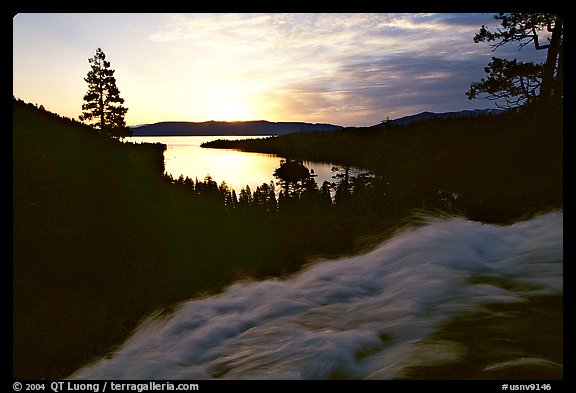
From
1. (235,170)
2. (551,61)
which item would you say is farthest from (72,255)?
(235,170)

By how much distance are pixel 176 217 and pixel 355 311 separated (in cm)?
1548

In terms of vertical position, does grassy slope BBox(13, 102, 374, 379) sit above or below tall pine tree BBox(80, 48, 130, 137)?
below

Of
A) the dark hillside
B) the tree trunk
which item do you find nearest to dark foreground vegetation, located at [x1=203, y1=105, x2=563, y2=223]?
the tree trunk

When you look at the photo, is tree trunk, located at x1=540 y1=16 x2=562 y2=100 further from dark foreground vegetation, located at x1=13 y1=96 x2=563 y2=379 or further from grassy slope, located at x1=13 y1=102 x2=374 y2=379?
grassy slope, located at x1=13 y1=102 x2=374 y2=379

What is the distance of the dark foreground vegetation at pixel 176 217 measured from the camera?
9.38 metres

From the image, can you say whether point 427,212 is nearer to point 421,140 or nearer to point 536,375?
point 536,375

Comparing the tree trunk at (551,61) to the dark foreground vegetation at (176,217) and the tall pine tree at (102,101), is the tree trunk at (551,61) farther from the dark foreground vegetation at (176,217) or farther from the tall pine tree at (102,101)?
the tall pine tree at (102,101)

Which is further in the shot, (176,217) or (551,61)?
(176,217)

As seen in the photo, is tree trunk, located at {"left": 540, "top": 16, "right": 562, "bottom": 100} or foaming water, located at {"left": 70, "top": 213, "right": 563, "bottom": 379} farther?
tree trunk, located at {"left": 540, "top": 16, "right": 562, "bottom": 100}

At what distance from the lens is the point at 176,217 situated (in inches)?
765

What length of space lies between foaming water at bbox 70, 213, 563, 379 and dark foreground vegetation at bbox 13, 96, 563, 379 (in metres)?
1.48

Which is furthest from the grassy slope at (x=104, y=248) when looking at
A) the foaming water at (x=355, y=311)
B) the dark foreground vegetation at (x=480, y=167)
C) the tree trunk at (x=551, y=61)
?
the tree trunk at (x=551, y=61)

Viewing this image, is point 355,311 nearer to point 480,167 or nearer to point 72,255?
point 480,167

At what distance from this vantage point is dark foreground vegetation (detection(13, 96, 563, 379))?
9375 millimetres
